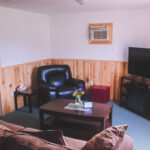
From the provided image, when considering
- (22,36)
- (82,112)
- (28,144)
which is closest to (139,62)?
(82,112)

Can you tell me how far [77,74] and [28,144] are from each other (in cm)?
416

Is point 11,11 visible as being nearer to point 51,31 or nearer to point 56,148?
point 51,31

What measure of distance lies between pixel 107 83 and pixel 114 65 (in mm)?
527

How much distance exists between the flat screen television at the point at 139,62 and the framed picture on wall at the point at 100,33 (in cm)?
76

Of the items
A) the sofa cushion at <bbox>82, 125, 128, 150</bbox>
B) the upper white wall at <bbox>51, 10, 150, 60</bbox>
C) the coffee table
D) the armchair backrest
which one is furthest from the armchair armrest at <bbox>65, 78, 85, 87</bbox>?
the sofa cushion at <bbox>82, 125, 128, 150</bbox>

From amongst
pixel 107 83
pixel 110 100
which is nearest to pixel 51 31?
pixel 107 83

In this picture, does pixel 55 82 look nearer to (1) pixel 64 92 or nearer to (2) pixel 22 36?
(1) pixel 64 92

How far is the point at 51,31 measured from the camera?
225 inches

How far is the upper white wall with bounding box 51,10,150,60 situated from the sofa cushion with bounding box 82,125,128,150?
3511mm

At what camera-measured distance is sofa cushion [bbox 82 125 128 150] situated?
1374mm

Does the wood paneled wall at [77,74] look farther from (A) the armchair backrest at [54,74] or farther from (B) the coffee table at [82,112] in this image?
(B) the coffee table at [82,112]

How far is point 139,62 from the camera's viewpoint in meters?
4.30

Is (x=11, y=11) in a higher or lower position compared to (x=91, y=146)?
higher

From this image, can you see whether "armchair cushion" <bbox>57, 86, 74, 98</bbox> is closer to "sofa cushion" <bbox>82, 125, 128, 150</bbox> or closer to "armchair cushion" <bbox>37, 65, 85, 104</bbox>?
"armchair cushion" <bbox>37, 65, 85, 104</bbox>
